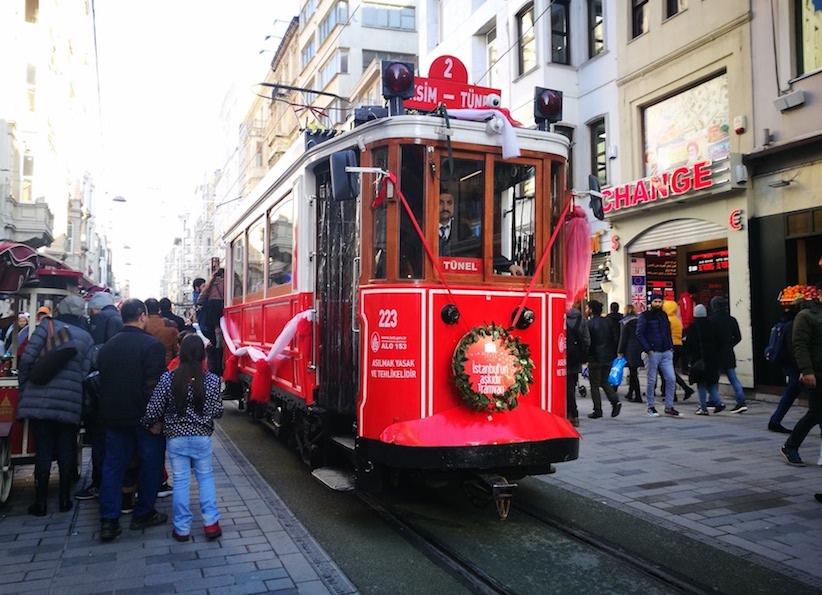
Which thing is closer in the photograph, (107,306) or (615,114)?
(107,306)

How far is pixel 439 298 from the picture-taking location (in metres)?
5.25

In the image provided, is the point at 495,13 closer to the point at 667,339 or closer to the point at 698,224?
the point at 698,224

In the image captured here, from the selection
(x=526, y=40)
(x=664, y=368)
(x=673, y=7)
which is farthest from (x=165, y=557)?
(x=526, y=40)

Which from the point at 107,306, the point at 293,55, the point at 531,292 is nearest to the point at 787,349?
the point at 531,292

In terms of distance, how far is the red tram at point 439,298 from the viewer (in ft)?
16.8

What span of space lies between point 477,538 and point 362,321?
1.86 meters

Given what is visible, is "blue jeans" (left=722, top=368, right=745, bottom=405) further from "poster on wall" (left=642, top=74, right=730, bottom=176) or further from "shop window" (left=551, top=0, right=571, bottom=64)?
"shop window" (left=551, top=0, right=571, bottom=64)

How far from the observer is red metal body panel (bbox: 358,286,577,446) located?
513 cm

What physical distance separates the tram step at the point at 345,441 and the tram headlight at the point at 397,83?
9.08 feet

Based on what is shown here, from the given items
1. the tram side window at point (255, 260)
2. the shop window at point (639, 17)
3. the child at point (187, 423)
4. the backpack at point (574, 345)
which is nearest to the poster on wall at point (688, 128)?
the shop window at point (639, 17)

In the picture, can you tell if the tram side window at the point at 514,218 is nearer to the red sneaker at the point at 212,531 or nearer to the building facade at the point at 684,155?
the red sneaker at the point at 212,531

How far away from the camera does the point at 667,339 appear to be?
35.5 ft

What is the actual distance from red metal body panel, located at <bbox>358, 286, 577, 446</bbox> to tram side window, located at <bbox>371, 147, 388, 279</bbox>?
7.6 inches

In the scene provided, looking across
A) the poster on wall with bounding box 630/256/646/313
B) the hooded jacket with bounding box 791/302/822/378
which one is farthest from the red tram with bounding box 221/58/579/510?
the poster on wall with bounding box 630/256/646/313
